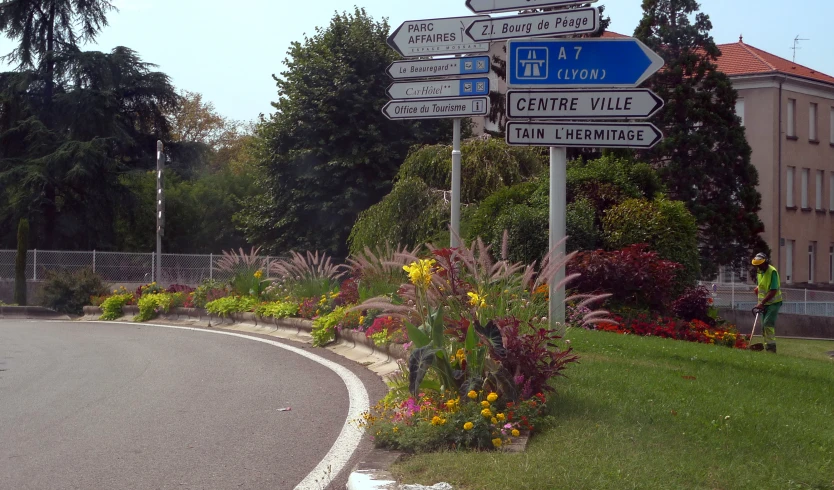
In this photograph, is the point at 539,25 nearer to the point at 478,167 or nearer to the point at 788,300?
the point at 478,167

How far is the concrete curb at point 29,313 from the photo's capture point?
997 inches

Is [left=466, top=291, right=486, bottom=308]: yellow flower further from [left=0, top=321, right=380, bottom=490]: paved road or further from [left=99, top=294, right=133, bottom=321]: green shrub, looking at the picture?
[left=99, top=294, right=133, bottom=321]: green shrub

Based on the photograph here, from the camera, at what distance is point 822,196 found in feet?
172

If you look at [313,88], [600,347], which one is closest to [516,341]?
[600,347]

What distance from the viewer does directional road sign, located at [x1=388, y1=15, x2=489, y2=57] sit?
40.0 feet

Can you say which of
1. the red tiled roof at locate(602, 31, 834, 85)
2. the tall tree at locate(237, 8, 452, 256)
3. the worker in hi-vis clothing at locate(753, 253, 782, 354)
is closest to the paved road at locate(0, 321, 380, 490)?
the worker in hi-vis clothing at locate(753, 253, 782, 354)

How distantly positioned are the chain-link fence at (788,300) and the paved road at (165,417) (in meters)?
27.4

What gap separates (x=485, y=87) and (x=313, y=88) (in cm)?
2534

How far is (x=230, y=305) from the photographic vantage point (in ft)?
60.5

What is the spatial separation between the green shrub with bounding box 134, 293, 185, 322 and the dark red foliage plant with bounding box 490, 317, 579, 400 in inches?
595

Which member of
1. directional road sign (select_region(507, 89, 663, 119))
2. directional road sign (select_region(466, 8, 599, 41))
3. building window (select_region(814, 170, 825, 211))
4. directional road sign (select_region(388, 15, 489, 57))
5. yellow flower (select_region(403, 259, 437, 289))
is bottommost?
yellow flower (select_region(403, 259, 437, 289))

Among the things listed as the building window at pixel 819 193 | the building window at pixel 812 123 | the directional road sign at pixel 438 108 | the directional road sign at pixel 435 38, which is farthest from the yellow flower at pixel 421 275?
the building window at pixel 819 193

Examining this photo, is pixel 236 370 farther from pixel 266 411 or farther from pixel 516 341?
pixel 516 341

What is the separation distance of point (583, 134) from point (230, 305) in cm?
1099
